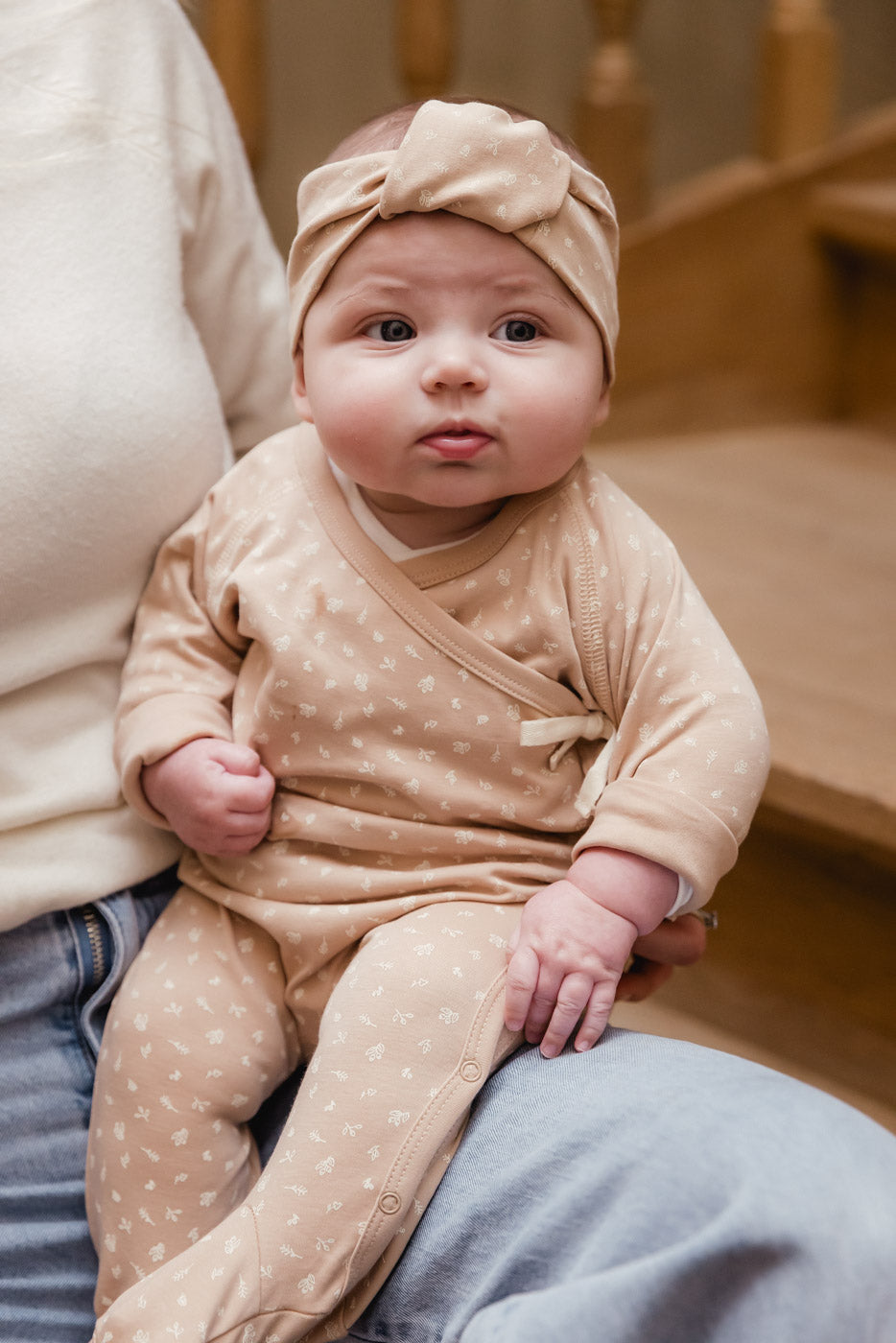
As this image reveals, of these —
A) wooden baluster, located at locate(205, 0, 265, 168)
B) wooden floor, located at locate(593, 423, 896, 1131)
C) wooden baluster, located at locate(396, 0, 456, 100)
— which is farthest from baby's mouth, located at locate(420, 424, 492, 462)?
wooden baluster, located at locate(396, 0, 456, 100)

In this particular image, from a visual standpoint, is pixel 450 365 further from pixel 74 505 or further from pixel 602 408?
pixel 74 505

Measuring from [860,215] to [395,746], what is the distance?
1.32m

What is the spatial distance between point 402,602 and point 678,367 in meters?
1.26

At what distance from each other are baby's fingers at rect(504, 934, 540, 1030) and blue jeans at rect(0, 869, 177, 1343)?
0.79ft

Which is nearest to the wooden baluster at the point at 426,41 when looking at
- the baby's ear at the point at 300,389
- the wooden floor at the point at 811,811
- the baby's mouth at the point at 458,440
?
the wooden floor at the point at 811,811

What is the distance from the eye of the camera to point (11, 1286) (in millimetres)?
712

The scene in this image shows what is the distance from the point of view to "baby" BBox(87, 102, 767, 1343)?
2.20ft

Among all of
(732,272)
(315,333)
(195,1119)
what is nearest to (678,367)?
(732,272)

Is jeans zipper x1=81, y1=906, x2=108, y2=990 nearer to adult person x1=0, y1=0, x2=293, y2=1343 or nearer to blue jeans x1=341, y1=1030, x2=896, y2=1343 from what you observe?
adult person x1=0, y1=0, x2=293, y2=1343

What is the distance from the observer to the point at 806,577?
1470mm

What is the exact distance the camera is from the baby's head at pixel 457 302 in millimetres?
683

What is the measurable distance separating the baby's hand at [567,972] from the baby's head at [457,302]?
0.73ft

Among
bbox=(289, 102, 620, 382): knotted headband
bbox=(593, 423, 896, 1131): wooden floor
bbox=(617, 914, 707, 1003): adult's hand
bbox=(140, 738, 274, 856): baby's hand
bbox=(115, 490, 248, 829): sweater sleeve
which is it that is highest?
bbox=(289, 102, 620, 382): knotted headband

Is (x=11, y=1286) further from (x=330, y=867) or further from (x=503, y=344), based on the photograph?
(x=503, y=344)
